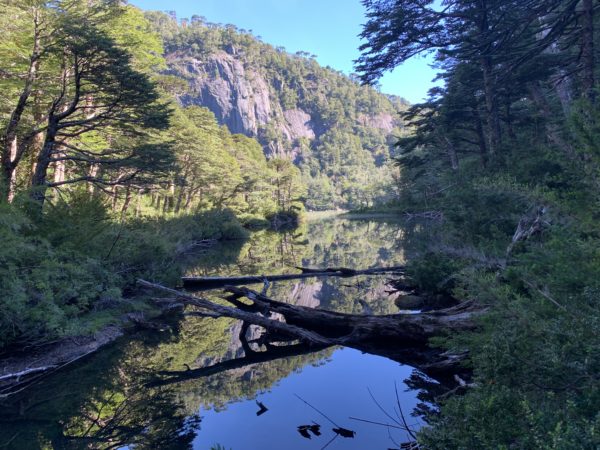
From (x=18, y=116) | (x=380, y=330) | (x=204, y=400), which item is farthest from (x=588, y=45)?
(x=18, y=116)

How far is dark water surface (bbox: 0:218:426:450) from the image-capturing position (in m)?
4.43

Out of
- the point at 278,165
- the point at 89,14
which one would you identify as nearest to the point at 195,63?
the point at 278,165

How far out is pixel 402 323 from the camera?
22.2 ft

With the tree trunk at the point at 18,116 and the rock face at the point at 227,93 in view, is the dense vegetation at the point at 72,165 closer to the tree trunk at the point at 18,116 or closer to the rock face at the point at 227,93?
the tree trunk at the point at 18,116

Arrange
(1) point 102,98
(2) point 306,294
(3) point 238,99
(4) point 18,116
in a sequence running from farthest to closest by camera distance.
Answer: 1. (3) point 238,99
2. (2) point 306,294
3. (1) point 102,98
4. (4) point 18,116

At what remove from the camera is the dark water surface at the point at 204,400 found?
443 centimetres

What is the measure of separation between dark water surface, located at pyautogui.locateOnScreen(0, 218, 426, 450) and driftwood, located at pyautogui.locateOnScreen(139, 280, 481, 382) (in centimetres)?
33

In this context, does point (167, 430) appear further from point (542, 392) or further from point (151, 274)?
point (151, 274)

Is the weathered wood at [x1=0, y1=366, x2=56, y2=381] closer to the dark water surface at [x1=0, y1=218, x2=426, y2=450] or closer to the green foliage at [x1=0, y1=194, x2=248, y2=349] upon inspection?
the dark water surface at [x1=0, y1=218, x2=426, y2=450]

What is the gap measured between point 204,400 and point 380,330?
3217 millimetres

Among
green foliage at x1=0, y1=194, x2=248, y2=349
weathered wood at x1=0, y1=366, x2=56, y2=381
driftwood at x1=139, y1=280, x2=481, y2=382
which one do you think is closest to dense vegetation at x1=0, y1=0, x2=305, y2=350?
green foliage at x1=0, y1=194, x2=248, y2=349

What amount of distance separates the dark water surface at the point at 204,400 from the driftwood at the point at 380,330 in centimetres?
33

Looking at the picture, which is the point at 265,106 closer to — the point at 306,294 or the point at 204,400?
the point at 306,294

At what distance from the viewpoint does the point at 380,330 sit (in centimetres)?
693
